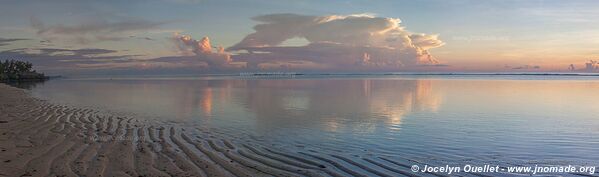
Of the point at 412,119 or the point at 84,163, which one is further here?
the point at 412,119

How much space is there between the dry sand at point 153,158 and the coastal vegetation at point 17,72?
401 feet

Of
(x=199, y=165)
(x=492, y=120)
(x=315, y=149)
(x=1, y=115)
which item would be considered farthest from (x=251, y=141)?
(x=492, y=120)

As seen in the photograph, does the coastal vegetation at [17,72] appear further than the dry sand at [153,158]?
Yes

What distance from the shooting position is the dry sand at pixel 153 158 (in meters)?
9.30

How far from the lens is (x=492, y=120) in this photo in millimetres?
22797

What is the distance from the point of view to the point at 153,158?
10.7 meters

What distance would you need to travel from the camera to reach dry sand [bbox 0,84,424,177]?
930 centimetres

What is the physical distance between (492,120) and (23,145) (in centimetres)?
2080

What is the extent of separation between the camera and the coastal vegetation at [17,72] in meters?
122

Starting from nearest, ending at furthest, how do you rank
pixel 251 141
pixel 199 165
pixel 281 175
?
pixel 281 175
pixel 199 165
pixel 251 141

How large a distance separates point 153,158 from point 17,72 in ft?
482

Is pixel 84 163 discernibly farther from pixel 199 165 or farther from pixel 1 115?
pixel 1 115

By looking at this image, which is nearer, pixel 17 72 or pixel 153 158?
pixel 153 158

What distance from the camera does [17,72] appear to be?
132 m
